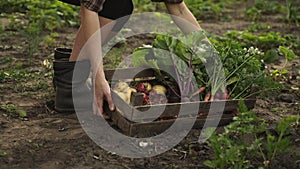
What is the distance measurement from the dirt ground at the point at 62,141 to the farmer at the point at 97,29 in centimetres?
21

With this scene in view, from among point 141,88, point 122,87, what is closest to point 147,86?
point 141,88

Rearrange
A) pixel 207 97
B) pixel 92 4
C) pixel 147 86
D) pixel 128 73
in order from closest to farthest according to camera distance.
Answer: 1. pixel 92 4
2. pixel 207 97
3. pixel 147 86
4. pixel 128 73

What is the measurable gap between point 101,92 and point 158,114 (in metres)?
0.36

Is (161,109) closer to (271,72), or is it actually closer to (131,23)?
(271,72)

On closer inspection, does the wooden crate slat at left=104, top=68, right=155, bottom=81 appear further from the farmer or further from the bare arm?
the bare arm

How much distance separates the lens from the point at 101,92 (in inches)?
130

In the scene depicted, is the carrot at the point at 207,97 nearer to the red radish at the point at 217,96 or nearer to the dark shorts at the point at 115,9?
the red radish at the point at 217,96

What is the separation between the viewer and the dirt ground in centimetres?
297

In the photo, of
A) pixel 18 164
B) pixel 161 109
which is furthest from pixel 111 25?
pixel 18 164

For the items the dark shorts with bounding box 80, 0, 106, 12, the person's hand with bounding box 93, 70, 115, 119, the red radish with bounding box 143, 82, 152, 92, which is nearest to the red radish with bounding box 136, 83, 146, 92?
the red radish with bounding box 143, 82, 152, 92

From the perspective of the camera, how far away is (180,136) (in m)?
3.33

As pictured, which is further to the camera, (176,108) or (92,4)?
(176,108)

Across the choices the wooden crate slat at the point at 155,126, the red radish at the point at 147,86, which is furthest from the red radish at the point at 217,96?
the red radish at the point at 147,86

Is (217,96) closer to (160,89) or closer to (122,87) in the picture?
(160,89)
